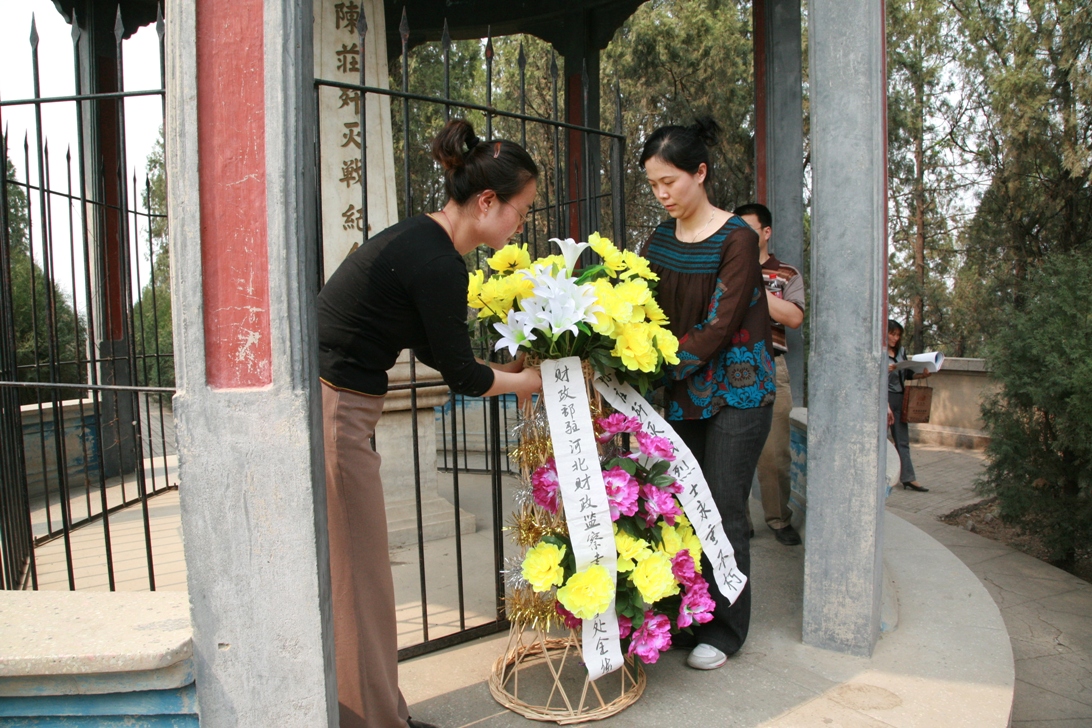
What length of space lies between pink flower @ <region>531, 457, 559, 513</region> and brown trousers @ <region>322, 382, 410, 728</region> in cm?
50

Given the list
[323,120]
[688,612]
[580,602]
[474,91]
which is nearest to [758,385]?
[688,612]

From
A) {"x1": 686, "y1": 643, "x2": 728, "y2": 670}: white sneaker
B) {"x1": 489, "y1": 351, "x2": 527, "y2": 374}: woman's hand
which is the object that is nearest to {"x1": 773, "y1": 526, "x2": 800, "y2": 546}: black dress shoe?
{"x1": 686, "y1": 643, "x2": 728, "y2": 670}: white sneaker

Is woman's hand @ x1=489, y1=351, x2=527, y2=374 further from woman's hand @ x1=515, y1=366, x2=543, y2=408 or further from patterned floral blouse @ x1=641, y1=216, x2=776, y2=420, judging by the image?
patterned floral blouse @ x1=641, y1=216, x2=776, y2=420

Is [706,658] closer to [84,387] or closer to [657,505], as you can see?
[657,505]

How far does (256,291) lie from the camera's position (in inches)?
65.8

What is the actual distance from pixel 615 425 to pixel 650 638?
26.6 inches

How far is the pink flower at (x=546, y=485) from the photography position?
7.72 ft

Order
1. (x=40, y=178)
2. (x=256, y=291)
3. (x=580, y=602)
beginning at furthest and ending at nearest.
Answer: (x=40, y=178), (x=580, y=602), (x=256, y=291)

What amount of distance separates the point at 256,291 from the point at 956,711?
8.01ft

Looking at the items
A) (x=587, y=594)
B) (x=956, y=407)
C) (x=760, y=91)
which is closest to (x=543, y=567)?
(x=587, y=594)

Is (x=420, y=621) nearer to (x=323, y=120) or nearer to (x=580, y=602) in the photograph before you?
(x=580, y=602)

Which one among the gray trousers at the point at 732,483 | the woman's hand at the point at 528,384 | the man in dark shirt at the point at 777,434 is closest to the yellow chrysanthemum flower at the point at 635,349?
the woman's hand at the point at 528,384

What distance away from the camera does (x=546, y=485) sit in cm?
235

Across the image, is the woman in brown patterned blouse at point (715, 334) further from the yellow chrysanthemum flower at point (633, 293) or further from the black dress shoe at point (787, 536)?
the black dress shoe at point (787, 536)
